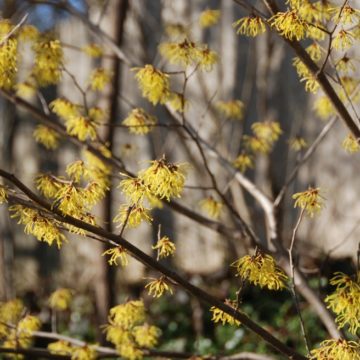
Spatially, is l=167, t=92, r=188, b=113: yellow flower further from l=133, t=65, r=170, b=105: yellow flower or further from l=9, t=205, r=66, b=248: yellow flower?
l=9, t=205, r=66, b=248: yellow flower

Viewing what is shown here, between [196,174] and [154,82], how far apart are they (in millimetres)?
4273

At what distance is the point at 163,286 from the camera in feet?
7.41

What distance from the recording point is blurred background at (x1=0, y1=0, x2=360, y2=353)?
5.67m

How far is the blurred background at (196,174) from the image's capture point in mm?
5668

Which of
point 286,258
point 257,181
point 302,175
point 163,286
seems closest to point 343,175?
point 302,175

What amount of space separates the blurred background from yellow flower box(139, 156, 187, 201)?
110 inches

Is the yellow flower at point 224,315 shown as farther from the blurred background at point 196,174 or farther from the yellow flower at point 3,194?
the blurred background at point 196,174

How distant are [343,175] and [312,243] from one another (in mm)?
760

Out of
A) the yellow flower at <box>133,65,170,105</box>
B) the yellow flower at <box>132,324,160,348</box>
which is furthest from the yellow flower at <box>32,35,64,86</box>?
the yellow flower at <box>132,324,160,348</box>

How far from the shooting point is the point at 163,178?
79.7 inches

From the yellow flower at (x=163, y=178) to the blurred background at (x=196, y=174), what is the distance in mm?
2785

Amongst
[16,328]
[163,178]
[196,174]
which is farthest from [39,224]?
[196,174]

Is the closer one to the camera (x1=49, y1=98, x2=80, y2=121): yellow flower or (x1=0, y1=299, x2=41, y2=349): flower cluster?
(x1=0, y1=299, x2=41, y2=349): flower cluster

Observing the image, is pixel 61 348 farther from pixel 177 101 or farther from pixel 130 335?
pixel 177 101
